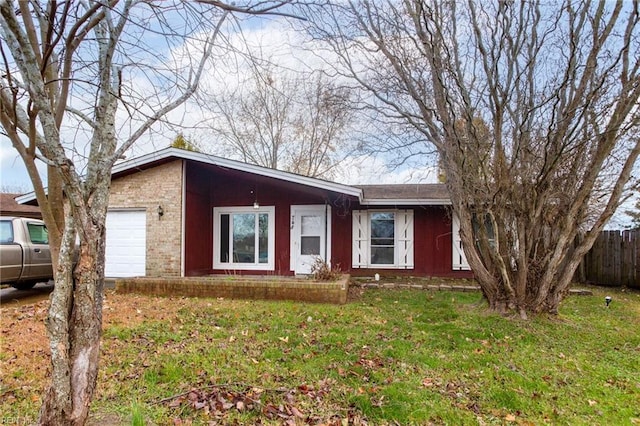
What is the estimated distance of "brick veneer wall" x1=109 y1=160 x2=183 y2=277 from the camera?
9.80 metres

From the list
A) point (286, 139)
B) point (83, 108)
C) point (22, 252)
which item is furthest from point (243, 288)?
point (286, 139)

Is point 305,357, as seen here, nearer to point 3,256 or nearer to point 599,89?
point 599,89

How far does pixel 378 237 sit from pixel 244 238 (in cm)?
424

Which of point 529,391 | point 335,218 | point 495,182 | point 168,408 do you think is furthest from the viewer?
point 335,218

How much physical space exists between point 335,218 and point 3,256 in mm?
8077

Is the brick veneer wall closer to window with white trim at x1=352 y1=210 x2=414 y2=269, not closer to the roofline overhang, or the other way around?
the roofline overhang

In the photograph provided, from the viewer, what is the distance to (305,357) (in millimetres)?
4258

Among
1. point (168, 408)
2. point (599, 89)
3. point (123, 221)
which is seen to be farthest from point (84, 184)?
point (123, 221)

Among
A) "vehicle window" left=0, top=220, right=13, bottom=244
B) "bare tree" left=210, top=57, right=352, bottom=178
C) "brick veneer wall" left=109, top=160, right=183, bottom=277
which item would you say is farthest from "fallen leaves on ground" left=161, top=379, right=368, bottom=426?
"bare tree" left=210, top=57, right=352, bottom=178

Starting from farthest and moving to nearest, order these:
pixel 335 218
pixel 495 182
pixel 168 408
Answer: pixel 335 218 < pixel 495 182 < pixel 168 408

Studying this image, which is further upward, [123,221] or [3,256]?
[123,221]

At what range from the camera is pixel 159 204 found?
32.8ft

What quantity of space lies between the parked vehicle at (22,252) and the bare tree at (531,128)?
756 cm

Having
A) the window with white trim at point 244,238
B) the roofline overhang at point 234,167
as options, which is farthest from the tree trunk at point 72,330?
the window with white trim at point 244,238
